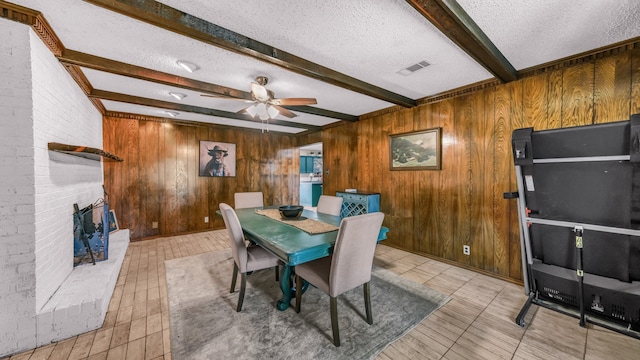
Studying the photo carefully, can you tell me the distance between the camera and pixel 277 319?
2006 millimetres

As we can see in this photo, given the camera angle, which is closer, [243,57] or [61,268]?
[61,268]

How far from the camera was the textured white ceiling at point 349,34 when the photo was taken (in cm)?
161

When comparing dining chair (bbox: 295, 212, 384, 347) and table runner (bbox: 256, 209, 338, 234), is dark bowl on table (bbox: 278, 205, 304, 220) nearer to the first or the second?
table runner (bbox: 256, 209, 338, 234)

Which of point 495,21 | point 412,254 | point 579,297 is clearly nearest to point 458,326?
point 579,297

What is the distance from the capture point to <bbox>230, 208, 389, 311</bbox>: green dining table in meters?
1.62

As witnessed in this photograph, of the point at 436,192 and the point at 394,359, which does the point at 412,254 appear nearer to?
the point at 436,192

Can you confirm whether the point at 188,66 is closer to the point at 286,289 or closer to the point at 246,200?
the point at 246,200

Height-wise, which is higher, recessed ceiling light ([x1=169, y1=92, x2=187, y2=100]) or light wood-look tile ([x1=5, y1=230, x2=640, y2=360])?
recessed ceiling light ([x1=169, y1=92, x2=187, y2=100])

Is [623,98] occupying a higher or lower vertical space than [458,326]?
higher

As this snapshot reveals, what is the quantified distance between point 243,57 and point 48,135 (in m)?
1.75

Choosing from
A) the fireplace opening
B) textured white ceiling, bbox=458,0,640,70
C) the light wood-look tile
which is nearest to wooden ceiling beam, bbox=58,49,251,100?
the fireplace opening

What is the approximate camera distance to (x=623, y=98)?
2088mm

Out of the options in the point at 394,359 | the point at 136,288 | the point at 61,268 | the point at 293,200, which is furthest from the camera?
the point at 293,200

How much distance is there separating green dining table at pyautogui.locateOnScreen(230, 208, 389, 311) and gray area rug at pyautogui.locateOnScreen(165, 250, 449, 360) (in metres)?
0.27
